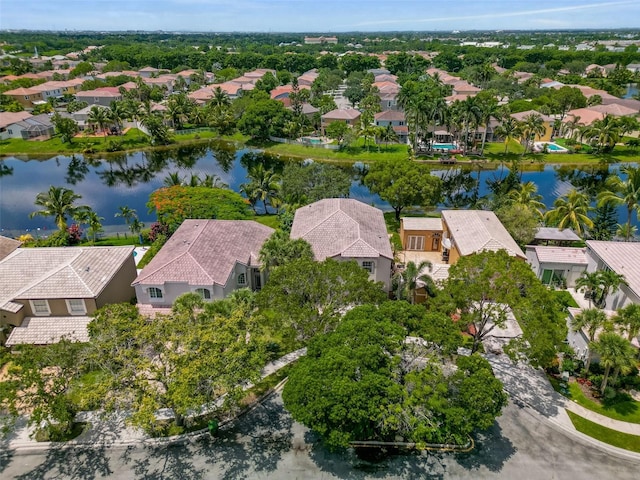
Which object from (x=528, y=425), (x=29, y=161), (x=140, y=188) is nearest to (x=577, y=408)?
(x=528, y=425)

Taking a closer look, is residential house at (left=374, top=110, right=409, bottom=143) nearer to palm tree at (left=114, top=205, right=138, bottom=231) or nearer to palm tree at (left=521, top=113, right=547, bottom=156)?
palm tree at (left=521, top=113, right=547, bottom=156)

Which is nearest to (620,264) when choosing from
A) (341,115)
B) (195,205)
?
(195,205)

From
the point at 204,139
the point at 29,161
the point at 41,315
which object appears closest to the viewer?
the point at 41,315

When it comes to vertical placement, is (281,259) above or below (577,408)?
above

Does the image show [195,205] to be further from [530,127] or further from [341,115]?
[530,127]

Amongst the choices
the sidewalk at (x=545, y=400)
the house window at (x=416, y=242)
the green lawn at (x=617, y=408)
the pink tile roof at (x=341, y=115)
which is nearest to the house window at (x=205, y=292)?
the sidewalk at (x=545, y=400)

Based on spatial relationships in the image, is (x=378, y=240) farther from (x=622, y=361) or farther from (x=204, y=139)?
(x=204, y=139)
